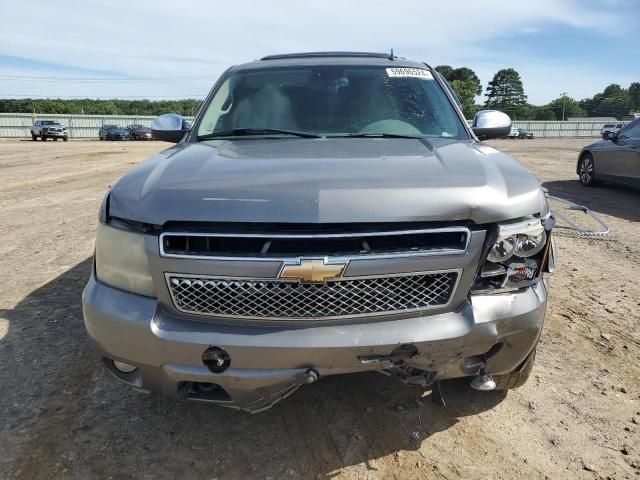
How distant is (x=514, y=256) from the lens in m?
2.18

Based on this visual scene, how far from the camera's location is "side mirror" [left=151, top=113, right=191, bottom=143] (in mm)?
3889

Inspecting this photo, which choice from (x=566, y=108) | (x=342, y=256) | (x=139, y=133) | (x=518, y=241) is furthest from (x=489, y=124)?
(x=566, y=108)

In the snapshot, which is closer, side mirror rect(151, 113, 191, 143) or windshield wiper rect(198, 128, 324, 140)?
windshield wiper rect(198, 128, 324, 140)

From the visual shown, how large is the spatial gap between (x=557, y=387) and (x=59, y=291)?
3871mm

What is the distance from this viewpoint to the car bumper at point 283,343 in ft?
6.70

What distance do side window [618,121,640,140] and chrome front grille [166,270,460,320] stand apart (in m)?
8.85

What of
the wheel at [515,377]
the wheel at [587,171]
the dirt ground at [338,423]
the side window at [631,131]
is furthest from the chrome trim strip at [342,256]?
the wheel at [587,171]

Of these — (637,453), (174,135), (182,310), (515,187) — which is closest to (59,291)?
(174,135)

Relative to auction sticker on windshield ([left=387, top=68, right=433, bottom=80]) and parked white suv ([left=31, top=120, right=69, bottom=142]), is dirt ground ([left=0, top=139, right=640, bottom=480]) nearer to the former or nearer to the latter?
auction sticker on windshield ([left=387, top=68, right=433, bottom=80])

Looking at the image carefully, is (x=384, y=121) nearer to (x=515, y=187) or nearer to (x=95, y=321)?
(x=515, y=187)

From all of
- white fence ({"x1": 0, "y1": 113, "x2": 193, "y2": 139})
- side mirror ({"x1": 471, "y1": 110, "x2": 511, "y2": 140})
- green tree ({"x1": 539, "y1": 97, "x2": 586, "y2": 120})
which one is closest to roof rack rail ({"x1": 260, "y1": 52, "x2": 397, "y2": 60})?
side mirror ({"x1": 471, "y1": 110, "x2": 511, "y2": 140})

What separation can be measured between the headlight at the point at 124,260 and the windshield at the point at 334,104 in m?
1.25

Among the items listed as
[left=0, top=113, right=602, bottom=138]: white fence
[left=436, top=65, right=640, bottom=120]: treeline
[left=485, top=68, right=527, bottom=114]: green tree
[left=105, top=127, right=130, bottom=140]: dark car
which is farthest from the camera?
[left=485, top=68, right=527, bottom=114]: green tree

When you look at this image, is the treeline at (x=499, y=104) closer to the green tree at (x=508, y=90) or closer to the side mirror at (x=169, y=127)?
the green tree at (x=508, y=90)
